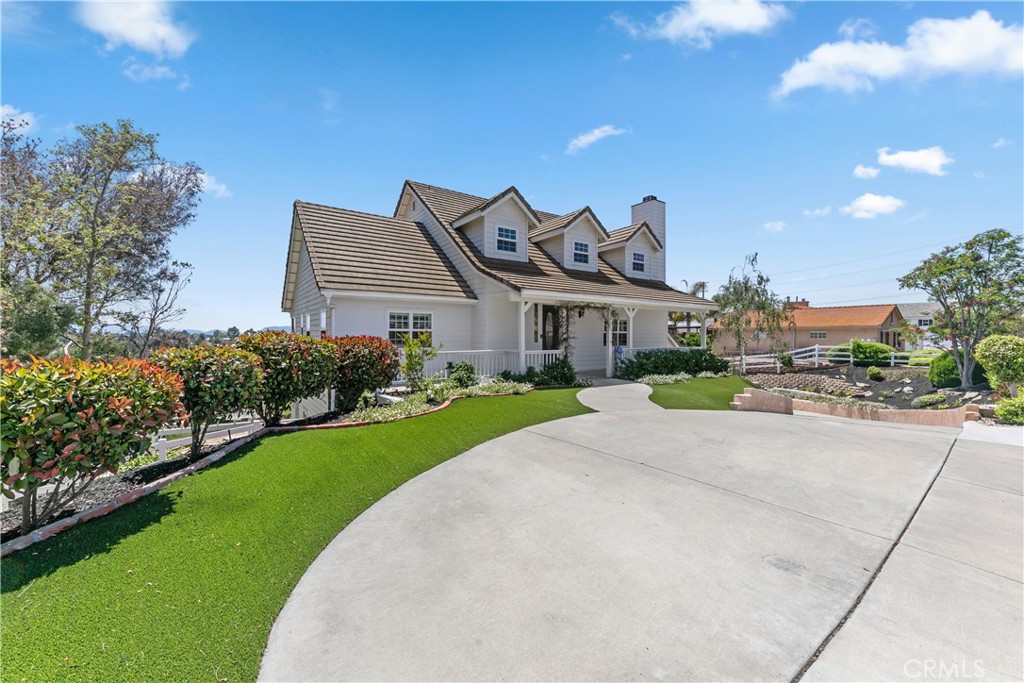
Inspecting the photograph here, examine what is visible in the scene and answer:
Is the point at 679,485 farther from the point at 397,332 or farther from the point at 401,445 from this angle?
the point at 397,332

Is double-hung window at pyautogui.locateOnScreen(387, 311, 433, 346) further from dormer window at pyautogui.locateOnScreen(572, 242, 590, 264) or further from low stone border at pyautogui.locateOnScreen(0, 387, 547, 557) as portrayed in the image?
dormer window at pyautogui.locateOnScreen(572, 242, 590, 264)

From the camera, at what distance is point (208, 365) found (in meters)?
6.20

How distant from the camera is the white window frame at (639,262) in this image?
2036 centimetres

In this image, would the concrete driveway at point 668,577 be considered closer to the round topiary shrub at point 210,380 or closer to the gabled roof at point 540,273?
the round topiary shrub at point 210,380

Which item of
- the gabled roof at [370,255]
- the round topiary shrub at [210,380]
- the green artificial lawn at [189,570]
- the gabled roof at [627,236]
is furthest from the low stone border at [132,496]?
the gabled roof at [627,236]

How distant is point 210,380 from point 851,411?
14.9 metres

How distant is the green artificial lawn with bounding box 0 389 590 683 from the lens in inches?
98.1

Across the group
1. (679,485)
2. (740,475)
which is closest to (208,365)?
(679,485)

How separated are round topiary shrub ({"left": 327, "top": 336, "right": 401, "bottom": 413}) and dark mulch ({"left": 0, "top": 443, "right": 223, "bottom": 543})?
2970 millimetres

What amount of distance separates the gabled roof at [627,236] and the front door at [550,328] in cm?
552

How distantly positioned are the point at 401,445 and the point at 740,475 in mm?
4866

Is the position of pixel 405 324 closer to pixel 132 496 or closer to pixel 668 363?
pixel 132 496

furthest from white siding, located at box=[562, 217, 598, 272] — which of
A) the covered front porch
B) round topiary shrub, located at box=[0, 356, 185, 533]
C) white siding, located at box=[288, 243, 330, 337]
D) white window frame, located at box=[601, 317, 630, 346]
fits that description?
round topiary shrub, located at box=[0, 356, 185, 533]

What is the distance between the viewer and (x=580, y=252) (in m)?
18.6
